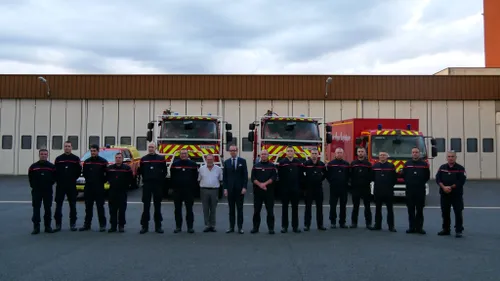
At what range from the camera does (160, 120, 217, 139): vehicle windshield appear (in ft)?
53.6

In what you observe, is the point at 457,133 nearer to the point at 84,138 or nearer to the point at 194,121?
the point at 194,121

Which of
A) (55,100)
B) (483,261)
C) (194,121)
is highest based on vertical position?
(55,100)

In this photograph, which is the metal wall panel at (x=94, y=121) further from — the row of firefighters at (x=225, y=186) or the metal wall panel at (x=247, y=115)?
the row of firefighters at (x=225, y=186)

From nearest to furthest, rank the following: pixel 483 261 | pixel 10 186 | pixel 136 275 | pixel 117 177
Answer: pixel 136 275, pixel 483 261, pixel 117 177, pixel 10 186

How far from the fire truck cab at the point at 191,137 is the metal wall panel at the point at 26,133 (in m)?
15.3

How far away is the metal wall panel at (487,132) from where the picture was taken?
1106 inches

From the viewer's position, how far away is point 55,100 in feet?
93.9

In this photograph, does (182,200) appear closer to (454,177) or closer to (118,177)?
(118,177)

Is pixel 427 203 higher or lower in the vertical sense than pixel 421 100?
lower

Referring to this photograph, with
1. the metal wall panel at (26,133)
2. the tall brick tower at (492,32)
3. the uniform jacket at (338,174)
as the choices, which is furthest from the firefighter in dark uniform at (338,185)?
the tall brick tower at (492,32)

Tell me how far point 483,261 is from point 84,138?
25.1 meters

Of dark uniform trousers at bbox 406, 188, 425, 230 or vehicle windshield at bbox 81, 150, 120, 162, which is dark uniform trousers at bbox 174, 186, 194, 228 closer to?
dark uniform trousers at bbox 406, 188, 425, 230

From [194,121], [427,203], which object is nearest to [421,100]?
[427,203]

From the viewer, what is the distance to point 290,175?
409 inches
